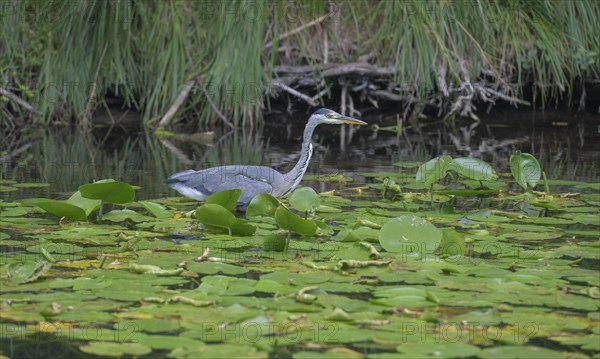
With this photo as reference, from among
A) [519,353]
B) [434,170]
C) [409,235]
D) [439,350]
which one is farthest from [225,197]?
[519,353]

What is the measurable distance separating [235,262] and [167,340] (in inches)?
50.6

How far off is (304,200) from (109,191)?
3.67ft

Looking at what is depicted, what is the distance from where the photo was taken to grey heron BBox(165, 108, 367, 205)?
6.51 m

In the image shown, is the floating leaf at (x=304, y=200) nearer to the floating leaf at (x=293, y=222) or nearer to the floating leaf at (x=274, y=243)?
the floating leaf at (x=293, y=222)

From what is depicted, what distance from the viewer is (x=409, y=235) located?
16.7 feet

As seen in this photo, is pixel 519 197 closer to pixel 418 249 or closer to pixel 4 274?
pixel 418 249

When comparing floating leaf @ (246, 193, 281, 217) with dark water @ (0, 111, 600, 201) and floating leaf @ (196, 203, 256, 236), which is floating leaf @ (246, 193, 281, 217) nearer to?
floating leaf @ (196, 203, 256, 236)

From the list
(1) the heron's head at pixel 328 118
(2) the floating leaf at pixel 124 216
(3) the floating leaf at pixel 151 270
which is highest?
(1) the heron's head at pixel 328 118

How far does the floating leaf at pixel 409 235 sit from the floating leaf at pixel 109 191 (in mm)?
1462

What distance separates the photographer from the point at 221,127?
11469 millimetres

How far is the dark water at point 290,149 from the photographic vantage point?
7906 millimetres

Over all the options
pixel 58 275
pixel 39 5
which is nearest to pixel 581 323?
pixel 58 275

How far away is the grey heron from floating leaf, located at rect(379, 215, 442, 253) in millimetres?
1528

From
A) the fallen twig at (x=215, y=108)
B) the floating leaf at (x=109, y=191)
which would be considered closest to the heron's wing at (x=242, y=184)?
the floating leaf at (x=109, y=191)
